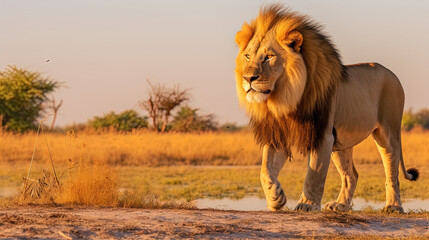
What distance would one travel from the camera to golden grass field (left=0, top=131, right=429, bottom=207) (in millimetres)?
6996

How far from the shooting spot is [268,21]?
6.61 meters

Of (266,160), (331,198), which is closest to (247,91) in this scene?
(266,160)

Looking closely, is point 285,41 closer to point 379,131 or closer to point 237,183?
point 379,131

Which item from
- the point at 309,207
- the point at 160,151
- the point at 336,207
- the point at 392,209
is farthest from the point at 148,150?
the point at 309,207

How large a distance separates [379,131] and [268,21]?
79.2 inches

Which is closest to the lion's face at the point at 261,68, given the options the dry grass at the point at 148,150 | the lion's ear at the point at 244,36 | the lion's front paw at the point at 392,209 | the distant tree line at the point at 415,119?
the lion's ear at the point at 244,36

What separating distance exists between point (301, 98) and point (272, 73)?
0.41m

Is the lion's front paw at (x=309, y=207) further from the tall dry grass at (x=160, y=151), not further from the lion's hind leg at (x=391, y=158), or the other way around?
the tall dry grass at (x=160, y=151)

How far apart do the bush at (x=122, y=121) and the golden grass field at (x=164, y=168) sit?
544 cm

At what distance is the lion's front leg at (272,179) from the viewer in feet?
20.6

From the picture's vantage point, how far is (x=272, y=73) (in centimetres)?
619

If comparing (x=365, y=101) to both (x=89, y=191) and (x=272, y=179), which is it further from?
(x=89, y=191)

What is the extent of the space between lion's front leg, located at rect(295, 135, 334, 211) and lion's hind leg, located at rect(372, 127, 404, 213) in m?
1.50

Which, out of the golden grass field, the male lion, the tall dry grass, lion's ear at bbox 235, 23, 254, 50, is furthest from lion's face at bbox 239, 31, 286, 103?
the tall dry grass
